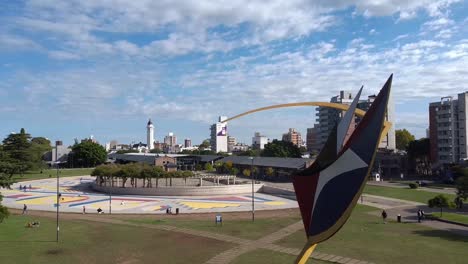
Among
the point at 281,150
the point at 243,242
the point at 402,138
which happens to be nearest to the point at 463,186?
the point at 243,242

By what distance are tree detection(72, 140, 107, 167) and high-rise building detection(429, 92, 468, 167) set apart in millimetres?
117634

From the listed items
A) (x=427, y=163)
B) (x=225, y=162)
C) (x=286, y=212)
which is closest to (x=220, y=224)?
(x=286, y=212)

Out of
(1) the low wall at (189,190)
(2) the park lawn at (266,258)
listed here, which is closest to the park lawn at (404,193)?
(1) the low wall at (189,190)

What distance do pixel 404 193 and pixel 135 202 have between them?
46690mm

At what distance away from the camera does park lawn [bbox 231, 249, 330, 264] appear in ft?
90.1

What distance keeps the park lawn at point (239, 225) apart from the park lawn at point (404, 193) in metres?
25.4

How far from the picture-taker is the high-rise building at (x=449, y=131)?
319 feet

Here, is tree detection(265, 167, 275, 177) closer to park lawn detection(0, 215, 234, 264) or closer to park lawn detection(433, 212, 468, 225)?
park lawn detection(433, 212, 468, 225)

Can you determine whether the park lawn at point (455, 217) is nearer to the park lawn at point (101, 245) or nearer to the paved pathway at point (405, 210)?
the paved pathway at point (405, 210)

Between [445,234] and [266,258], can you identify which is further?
[445,234]

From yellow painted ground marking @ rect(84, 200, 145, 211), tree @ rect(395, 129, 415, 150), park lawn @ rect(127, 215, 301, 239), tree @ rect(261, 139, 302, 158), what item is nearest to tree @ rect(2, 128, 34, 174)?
yellow painted ground marking @ rect(84, 200, 145, 211)

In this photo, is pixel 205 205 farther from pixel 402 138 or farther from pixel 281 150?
pixel 402 138

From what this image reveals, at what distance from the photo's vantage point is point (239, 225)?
136ft

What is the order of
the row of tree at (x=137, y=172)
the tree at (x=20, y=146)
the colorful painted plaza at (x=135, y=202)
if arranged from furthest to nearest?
1. the tree at (x=20, y=146)
2. the row of tree at (x=137, y=172)
3. the colorful painted plaza at (x=135, y=202)
